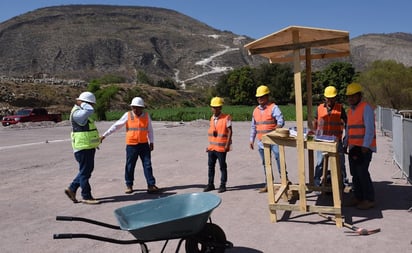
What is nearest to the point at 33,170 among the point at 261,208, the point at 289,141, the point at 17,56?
the point at 261,208

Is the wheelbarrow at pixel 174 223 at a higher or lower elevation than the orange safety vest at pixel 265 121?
lower

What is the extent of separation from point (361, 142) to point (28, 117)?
3478cm

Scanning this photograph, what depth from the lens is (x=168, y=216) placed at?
16.7 ft

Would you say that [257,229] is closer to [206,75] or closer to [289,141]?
[289,141]

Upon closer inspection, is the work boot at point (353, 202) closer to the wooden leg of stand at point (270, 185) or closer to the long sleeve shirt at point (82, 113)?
the wooden leg of stand at point (270, 185)

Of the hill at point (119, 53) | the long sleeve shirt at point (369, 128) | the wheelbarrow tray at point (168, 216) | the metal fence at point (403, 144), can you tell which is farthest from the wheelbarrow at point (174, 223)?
the hill at point (119, 53)

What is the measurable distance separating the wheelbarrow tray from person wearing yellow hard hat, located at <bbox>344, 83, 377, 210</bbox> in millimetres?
2918

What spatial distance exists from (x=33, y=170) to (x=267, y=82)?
82.8 meters

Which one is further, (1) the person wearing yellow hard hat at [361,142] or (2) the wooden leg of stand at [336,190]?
(1) the person wearing yellow hard hat at [361,142]

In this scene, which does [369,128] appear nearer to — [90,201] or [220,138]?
[220,138]

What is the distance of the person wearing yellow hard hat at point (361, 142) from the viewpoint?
22.6 feet

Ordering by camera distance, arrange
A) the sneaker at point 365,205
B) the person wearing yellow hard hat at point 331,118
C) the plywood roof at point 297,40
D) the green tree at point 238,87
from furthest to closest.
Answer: the green tree at point 238,87
the person wearing yellow hard hat at point 331,118
the sneaker at point 365,205
the plywood roof at point 297,40

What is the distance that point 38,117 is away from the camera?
3828 cm

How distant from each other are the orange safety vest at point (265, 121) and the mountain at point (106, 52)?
132 meters
